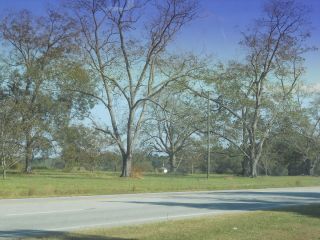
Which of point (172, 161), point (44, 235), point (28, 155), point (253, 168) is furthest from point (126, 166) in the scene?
point (44, 235)

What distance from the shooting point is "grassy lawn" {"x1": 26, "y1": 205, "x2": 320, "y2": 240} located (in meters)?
11.7

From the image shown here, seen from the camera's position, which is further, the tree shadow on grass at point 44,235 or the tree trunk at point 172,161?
the tree trunk at point 172,161

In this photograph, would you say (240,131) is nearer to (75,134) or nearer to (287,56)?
(287,56)

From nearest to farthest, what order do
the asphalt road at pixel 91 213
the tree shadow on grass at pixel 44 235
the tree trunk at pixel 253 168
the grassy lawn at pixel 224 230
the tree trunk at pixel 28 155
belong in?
the tree shadow on grass at pixel 44 235 < the grassy lawn at pixel 224 230 < the asphalt road at pixel 91 213 < the tree trunk at pixel 28 155 < the tree trunk at pixel 253 168

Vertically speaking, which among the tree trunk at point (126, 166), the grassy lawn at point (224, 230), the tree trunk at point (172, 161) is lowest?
the grassy lawn at point (224, 230)

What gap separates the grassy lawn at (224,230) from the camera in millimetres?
11719

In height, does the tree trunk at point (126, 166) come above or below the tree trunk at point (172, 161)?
below

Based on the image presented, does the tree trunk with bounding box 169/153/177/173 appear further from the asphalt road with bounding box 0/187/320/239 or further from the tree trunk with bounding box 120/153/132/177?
the asphalt road with bounding box 0/187/320/239

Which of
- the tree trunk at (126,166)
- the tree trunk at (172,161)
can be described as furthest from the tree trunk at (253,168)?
the tree trunk at (172,161)

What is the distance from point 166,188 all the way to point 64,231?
2038 cm

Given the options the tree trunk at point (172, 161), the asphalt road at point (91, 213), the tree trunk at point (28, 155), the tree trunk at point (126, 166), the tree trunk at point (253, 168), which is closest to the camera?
the asphalt road at point (91, 213)

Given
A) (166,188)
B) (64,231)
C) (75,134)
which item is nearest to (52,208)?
(64,231)

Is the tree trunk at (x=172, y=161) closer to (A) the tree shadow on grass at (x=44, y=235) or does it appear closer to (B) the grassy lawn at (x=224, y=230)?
(B) the grassy lawn at (x=224, y=230)

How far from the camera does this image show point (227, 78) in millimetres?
63312
